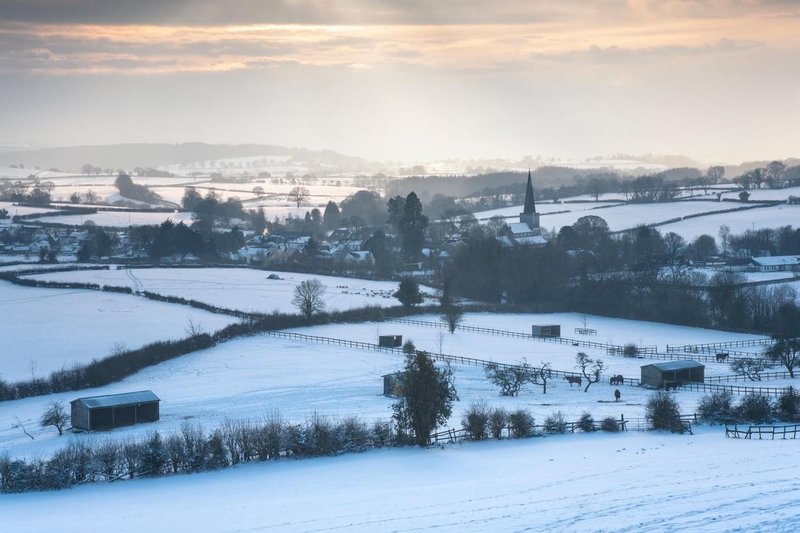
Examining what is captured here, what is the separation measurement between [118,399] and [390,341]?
50.9 feet

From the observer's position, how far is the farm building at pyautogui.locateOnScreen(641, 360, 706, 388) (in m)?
36.6

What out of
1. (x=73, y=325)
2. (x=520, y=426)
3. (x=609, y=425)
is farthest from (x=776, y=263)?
(x=73, y=325)

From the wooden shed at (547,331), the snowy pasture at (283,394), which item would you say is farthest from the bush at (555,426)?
the wooden shed at (547,331)

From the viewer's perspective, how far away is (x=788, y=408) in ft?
99.8

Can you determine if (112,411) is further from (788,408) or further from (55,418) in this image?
(788,408)

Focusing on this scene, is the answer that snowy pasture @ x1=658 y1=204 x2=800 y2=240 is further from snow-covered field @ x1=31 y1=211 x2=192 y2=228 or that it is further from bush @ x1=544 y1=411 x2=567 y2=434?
bush @ x1=544 y1=411 x2=567 y2=434

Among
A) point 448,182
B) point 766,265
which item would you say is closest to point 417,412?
point 766,265

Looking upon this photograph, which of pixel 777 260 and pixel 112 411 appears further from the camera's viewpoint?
pixel 777 260

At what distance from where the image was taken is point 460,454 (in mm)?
27344

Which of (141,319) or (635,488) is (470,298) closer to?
(141,319)

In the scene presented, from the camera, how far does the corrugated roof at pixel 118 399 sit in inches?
1244

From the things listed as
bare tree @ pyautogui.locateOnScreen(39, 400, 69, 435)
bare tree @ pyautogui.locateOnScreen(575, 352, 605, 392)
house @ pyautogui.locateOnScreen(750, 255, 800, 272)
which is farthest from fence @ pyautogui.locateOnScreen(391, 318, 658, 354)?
house @ pyautogui.locateOnScreen(750, 255, 800, 272)

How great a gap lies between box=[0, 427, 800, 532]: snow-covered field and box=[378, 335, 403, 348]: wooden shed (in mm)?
16654

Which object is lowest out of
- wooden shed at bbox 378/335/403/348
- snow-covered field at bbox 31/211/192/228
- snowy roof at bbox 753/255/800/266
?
wooden shed at bbox 378/335/403/348
